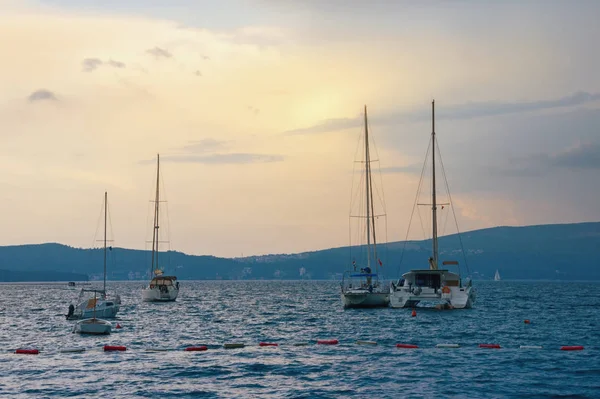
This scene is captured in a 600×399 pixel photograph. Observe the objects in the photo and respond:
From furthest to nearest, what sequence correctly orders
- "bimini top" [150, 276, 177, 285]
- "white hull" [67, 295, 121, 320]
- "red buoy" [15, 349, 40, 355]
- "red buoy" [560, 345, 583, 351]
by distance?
"bimini top" [150, 276, 177, 285], "white hull" [67, 295, 121, 320], "red buoy" [560, 345, 583, 351], "red buoy" [15, 349, 40, 355]

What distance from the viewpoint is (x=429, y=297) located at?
9731 centimetres

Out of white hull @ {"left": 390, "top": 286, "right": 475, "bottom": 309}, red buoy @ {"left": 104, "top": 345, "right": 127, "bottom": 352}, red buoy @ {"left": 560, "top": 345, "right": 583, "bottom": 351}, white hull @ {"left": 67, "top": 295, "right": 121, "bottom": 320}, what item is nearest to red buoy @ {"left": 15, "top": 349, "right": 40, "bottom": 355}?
red buoy @ {"left": 104, "top": 345, "right": 127, "bottom": 352}

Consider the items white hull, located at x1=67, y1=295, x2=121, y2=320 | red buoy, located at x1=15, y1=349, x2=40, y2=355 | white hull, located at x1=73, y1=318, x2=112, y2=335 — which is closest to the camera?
red buoy, located at x1=15, y1=349, x2=40, y2=355

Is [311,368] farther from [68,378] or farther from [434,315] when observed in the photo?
[434,315]

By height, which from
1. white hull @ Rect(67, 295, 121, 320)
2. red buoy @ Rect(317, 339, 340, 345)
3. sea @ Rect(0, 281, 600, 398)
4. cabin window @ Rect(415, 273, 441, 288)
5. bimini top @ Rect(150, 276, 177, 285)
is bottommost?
sea @ Rect(0, 281, 600, 398)

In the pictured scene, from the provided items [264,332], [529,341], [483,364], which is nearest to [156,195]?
[264,332]

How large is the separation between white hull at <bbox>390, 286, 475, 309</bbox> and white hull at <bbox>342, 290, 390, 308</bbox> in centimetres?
Answer: 116

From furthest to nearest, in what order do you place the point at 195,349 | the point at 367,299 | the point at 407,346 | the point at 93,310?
the point at 367,299 < the point at 93,310 < the point at 407,346 < the point at 195,349

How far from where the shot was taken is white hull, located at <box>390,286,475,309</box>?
9769 cm

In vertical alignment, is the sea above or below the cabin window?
below

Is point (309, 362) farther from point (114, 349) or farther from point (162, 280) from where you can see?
point (162, 280)

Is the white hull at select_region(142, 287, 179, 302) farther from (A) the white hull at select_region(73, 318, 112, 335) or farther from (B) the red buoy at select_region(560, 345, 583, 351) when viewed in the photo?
(B) the red buoy at select_region(560, 345, 583, 351)

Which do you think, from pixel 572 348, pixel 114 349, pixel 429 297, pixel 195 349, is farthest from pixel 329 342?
pixel 429 297

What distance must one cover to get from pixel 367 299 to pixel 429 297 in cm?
833
